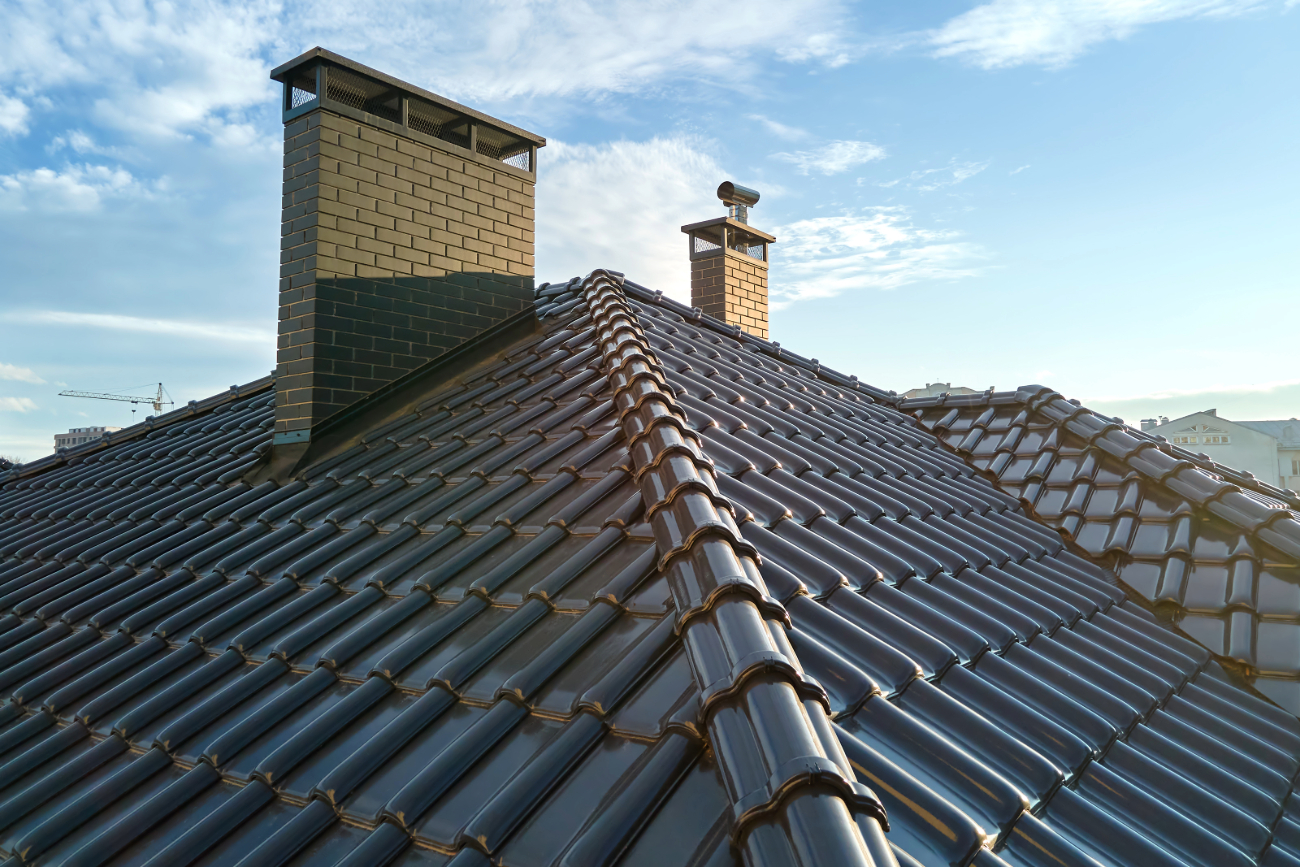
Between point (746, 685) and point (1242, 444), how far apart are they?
56091 millimetres

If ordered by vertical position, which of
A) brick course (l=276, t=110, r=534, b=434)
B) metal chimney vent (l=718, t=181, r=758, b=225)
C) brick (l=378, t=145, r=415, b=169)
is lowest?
brick course (l=276, t=110, r=534, b=434)

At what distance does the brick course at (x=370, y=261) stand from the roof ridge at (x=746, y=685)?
4.48 metres

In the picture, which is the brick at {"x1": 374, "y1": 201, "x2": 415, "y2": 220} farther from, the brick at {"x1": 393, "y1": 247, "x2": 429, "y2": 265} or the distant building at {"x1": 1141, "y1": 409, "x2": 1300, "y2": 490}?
the distant building at {"x1": 1141, "y1": 409, "x2": 1300, "y2": 490}

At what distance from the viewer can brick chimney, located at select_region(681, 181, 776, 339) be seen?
15.4 metres

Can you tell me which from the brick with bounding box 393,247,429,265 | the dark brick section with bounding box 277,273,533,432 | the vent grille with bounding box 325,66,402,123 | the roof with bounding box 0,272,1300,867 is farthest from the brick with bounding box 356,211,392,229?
the roof with bounding box 0,272,1300,867

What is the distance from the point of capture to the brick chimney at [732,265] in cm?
1536

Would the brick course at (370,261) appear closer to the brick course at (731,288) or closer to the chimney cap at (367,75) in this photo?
the chimney cap at (367,75)

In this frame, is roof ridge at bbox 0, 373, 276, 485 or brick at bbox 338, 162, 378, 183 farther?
roof ridge at bbox 0, 373, 276, 485

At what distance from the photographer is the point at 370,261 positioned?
7.91 meters

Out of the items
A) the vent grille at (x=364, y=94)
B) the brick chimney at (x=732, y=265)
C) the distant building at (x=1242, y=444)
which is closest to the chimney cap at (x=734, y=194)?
the brick chimney at (x=732, y=265)

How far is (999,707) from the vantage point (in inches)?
137

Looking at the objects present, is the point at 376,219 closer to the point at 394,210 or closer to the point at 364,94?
the point at 394,210

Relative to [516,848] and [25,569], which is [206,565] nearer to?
[25,569]

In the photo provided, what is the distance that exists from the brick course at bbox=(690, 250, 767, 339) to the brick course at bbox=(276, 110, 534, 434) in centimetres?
706
